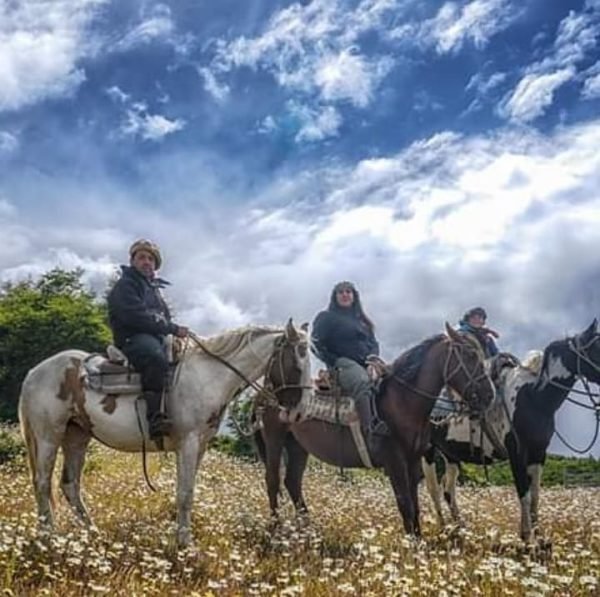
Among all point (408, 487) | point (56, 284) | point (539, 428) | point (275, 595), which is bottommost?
point (275, 595)

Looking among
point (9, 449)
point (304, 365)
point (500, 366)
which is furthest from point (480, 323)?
point (9, 449)

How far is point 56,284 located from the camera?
5788cm

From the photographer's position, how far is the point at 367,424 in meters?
10.5

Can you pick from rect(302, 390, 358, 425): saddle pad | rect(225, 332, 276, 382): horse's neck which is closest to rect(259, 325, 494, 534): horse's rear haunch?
rect(225, 332, 276, 382): horse's neck

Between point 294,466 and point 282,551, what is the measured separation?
4251mm

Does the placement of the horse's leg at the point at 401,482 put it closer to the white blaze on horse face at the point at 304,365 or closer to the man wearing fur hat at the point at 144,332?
the white blaze on horse face at the point at 304,365

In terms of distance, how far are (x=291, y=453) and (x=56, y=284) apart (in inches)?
1920

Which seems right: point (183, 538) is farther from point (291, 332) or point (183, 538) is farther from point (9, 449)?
point (9, 449)

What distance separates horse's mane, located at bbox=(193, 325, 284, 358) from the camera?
9289mm

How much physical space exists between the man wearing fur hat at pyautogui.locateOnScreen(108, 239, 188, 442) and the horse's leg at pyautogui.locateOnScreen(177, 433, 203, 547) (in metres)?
0.30

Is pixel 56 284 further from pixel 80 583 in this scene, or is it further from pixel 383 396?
pixel 80 583

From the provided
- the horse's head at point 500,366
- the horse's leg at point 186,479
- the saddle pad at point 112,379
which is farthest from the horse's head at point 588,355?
the saddle pad at point 112,379

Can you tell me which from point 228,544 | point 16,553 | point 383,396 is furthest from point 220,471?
point 16,553

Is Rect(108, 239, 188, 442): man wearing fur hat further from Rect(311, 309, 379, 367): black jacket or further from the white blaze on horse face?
Rect(311, 309, 379, 367): black jacket
